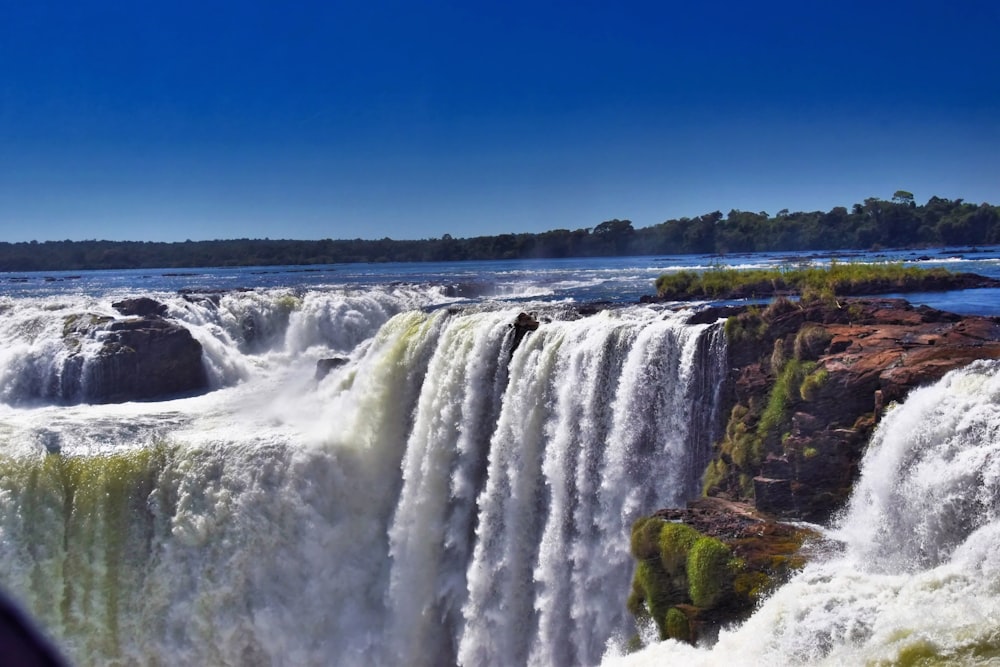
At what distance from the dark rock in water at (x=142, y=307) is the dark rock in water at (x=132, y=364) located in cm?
363

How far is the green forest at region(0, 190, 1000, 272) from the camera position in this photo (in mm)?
50844

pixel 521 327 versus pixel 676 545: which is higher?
pixel 521 327

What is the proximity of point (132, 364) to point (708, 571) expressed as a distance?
19410 millimetres

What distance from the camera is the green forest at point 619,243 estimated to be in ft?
167

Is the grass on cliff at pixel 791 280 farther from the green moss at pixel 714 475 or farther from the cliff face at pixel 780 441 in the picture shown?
the green moss at pixel 714 475

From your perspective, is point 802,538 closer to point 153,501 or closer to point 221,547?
point 221,547

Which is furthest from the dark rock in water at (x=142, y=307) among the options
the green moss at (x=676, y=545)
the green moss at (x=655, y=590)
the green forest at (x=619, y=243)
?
the green forest at (x=619, y=243)

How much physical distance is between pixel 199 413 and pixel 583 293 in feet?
51.6

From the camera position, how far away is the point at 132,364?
24.0 meters

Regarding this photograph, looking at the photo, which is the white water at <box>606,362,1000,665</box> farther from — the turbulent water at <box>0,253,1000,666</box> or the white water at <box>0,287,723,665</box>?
the white water at <box>0,287,723,665</box>

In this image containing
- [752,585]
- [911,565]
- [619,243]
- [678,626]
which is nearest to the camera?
[911,565]

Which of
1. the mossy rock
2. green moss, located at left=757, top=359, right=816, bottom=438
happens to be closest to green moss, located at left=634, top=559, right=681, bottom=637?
the mossy rock

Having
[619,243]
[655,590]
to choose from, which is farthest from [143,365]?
[619,243]

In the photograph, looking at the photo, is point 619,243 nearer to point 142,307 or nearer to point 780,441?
point 142,307
